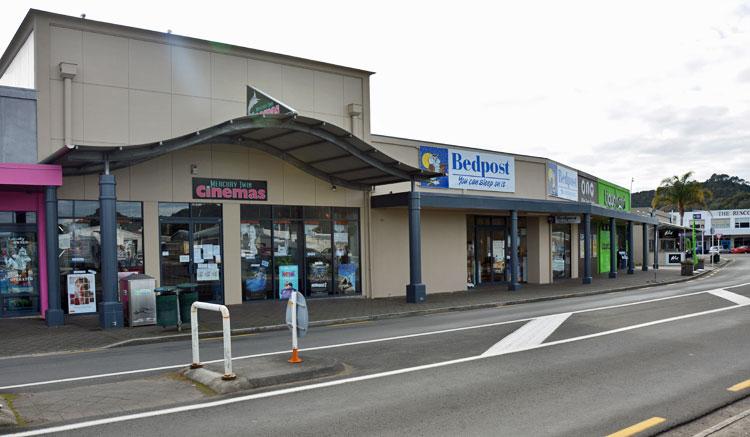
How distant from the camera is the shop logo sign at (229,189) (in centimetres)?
1723

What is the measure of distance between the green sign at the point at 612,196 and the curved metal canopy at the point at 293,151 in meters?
20.3

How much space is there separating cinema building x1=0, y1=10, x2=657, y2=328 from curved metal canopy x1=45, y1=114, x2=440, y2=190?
6 cm

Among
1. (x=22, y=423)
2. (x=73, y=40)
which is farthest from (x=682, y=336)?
(x=73, y=40)

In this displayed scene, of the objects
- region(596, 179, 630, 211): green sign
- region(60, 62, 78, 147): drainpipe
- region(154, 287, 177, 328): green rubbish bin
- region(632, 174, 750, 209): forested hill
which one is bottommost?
region(154, 287, 177, 328): green rubbish bin

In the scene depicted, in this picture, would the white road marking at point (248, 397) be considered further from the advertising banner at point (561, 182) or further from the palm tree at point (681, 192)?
the palm tree at point (681, 192)

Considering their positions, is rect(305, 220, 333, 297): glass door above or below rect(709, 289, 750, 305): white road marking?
above

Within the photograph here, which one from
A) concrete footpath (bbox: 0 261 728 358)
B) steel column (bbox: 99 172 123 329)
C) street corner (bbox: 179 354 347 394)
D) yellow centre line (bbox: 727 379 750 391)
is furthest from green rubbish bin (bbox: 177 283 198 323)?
yellow centre line (bbox: 727 379 750 391)

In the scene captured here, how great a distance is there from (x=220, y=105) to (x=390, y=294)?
8.47m

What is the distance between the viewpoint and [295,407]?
6.80 meters

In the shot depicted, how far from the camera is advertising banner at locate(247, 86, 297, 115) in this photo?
1590 centimetres

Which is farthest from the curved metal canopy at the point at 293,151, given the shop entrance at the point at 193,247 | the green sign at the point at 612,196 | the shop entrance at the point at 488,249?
the green sign at the point at 612,196

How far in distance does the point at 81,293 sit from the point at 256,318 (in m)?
4.51

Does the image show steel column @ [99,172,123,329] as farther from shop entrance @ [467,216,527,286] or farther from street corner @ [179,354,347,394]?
shop entrance @ [467,216,527,286]

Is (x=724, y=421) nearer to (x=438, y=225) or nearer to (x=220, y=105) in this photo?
(x=220, y=105)
